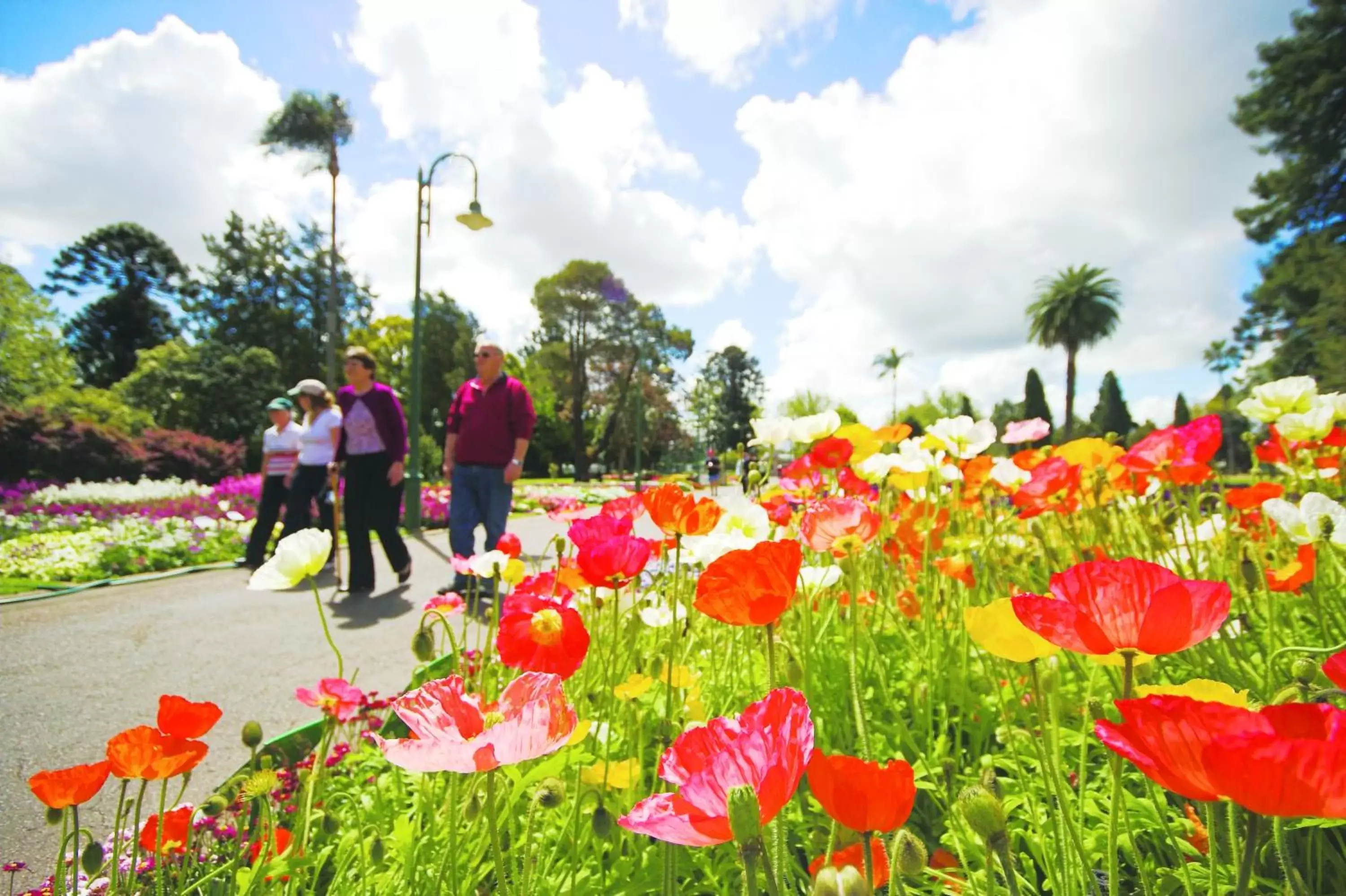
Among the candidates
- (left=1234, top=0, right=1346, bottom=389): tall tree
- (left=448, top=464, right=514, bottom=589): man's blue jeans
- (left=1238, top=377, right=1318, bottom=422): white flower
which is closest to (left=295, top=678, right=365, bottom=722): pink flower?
(left=1238, top=377, right=1318, bottom=422): white flower

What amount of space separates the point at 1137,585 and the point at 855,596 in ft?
1.83

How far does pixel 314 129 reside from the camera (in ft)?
72.3

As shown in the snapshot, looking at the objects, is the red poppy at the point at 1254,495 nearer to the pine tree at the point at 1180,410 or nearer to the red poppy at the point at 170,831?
the red poppy at the point at 170,831

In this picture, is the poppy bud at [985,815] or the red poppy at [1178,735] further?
the poppy bud at [985,815]

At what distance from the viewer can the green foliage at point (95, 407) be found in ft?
49.8

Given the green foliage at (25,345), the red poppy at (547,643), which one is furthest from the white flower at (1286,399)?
the green foliage at (25,345)

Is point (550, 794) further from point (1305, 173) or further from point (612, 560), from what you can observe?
point (1305, 173)

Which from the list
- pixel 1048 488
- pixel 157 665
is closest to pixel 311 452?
pixel 157 665

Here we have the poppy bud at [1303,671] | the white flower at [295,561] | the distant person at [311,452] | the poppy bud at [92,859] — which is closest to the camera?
the poppy bud at [1303,671]

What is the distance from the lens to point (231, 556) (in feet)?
20.2

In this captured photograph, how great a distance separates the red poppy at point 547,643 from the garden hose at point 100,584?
186 inches

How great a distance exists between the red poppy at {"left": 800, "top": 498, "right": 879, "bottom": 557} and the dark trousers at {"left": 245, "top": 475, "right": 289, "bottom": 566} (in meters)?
4.88

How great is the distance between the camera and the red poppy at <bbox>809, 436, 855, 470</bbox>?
1.83 metres

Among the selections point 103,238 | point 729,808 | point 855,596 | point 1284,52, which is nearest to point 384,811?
point 855,596
